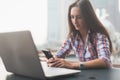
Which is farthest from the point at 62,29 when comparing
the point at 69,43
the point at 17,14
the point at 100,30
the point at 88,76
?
the point at 88,76

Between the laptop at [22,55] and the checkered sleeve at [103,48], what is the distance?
0.44 meters

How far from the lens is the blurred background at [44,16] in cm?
288

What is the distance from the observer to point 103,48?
1.86 meters

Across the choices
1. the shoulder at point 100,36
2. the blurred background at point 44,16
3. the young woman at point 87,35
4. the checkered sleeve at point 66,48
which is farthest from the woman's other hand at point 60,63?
the blurred background at point 44,16

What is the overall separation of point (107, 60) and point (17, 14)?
1440mm

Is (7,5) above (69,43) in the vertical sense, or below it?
above

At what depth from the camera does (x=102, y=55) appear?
1813 millimetres

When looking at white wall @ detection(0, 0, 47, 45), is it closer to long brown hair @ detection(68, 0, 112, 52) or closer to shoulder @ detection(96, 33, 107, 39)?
long brown hair @ detection(68, 0, 112, 52)

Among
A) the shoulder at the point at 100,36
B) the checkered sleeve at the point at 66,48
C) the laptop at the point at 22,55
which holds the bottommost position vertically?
the checkered sleeve at the point at 66,48

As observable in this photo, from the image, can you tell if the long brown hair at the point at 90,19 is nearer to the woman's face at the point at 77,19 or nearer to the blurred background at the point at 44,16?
the woman's face at the point at 77,19

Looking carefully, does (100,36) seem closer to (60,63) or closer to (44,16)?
(60,63)

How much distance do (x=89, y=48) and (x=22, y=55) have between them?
2.75ft

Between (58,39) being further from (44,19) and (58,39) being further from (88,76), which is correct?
(88,76)

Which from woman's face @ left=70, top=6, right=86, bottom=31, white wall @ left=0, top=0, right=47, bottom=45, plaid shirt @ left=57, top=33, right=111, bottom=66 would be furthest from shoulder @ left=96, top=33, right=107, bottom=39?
white wall @ left=0, top=0, right=47, bottom=45
